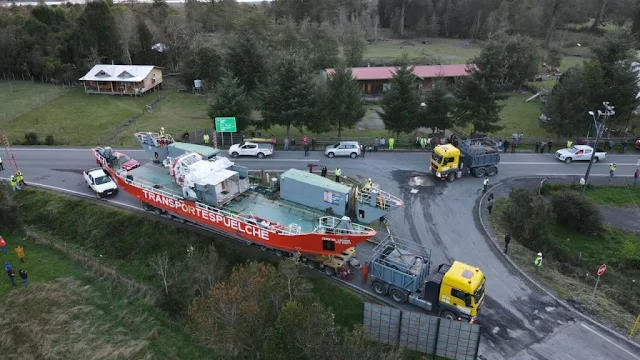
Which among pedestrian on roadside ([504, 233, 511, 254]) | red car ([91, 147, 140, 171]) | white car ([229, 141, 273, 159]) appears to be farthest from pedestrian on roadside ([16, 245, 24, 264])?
pedestrian on roadside ([504, 233, 511, 254])

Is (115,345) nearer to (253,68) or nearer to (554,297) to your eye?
(554,297)

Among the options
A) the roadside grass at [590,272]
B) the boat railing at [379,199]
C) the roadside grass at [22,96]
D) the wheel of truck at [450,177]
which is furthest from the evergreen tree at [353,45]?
the boat railing at [379,199]

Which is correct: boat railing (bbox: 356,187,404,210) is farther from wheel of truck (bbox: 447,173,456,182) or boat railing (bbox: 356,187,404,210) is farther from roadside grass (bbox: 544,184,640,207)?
roadside grass (bbox: 544,184,640,207)

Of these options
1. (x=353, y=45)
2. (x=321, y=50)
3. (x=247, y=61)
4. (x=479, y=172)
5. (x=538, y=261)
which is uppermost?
(x=353, y=45)

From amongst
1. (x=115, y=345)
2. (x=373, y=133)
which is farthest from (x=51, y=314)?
(x=373, y=133)

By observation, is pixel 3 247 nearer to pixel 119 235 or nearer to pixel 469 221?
pixel 119 235

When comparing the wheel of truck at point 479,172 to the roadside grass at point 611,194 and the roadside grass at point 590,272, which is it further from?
the roadside grass at point 611,194

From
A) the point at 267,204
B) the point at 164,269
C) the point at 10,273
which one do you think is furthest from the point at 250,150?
the point at 10,273
